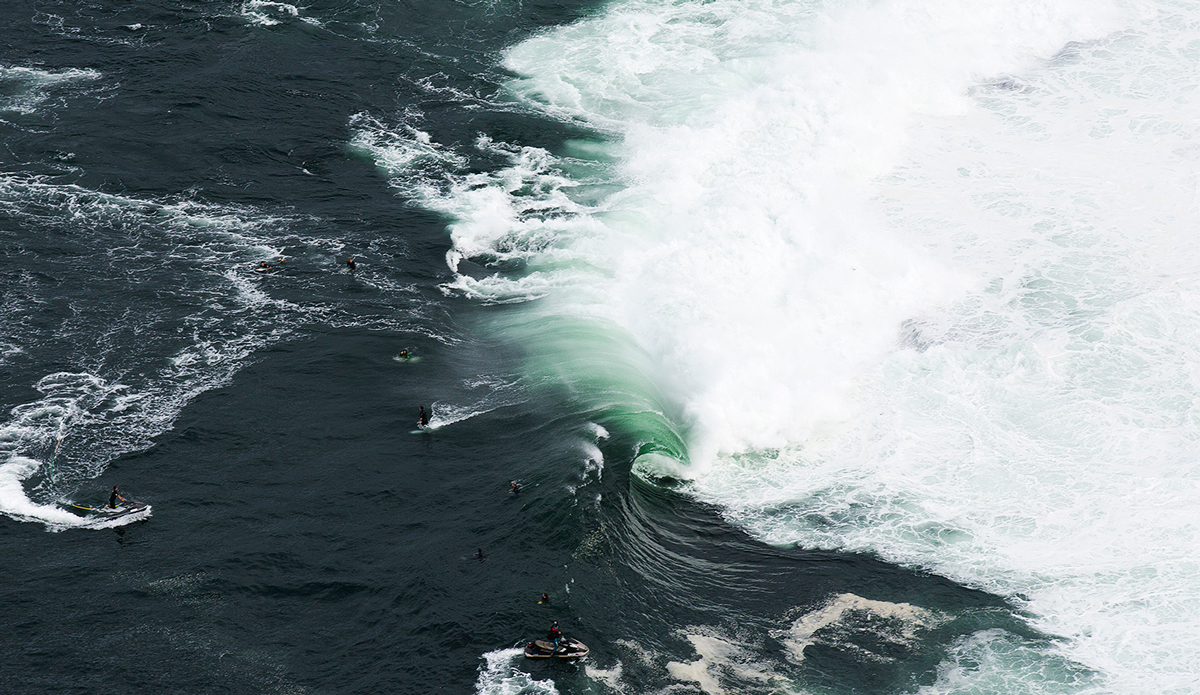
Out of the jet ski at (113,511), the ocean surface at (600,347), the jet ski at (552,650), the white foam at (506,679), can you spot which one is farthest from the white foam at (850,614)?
the jet ski at (113,511)

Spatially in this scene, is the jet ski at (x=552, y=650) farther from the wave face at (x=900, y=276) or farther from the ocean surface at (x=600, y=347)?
the wave face at (x=900, y=276)

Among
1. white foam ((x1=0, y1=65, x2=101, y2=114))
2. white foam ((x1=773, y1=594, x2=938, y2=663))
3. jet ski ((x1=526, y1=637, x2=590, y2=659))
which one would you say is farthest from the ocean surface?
white foam ((x1=0, y1=65, x2=101, y2=114))

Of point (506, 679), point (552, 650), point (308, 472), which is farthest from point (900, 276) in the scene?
point (506, 679)

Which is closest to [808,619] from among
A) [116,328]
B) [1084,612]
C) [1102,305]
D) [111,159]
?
[1084,612]

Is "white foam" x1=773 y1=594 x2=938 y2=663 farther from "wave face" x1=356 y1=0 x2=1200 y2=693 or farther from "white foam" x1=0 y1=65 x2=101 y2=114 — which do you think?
"white foam" x1=0 y1=65 x2=101 y2=114

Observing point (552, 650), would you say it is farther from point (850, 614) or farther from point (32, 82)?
point (32, 82)

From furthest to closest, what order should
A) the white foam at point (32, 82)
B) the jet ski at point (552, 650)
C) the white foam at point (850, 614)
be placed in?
1. the white foam at point (32, 82)
2. the white foam at point (850, 614)
3. the jet ski at point (552, 650)

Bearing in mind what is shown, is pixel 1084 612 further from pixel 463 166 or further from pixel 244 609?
pixel 463 166
